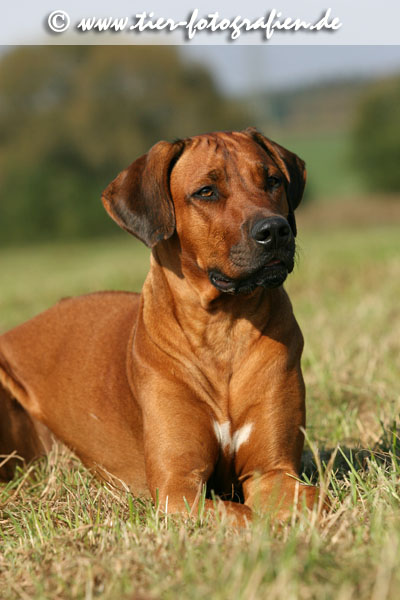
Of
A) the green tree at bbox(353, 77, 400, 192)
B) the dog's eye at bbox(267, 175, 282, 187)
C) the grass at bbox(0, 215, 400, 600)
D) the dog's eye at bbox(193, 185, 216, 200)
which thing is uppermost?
the green tree at bbox(353, 77, 400, 192)

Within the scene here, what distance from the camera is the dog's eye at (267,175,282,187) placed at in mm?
3918

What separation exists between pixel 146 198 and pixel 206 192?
0.29 m

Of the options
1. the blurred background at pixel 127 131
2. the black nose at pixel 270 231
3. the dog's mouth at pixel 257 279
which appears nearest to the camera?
the black nose at pixel 270 231

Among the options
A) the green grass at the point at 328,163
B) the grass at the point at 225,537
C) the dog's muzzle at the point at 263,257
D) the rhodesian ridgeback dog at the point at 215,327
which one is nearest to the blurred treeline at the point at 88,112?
the green grass at the point at 328,163

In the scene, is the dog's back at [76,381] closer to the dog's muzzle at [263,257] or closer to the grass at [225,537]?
the grass at [225,537]

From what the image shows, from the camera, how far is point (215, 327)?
3.89 m

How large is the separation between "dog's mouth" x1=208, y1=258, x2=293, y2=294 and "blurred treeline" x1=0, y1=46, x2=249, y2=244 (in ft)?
138

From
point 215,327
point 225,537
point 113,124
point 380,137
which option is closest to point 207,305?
point 215,327

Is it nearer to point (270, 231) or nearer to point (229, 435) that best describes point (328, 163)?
point (229, 435)

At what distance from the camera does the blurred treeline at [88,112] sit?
4738cm

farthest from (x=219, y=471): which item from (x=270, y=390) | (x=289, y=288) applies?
(x=289, y=288)

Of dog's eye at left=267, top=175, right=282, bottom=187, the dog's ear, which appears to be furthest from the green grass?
the dog's ear

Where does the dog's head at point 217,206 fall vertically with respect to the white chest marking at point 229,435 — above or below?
above

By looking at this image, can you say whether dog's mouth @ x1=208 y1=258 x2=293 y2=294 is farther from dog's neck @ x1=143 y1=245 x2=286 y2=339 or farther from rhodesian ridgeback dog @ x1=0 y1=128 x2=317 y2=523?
dog's neck @ x1=143 y1=245 x2=286 y2=339
